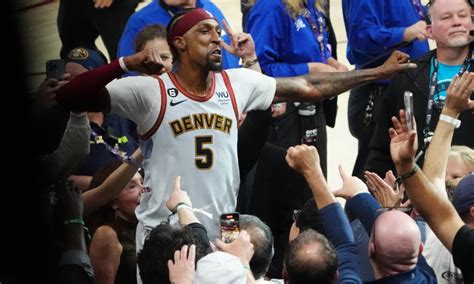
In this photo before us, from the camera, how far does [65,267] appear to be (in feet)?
17.0

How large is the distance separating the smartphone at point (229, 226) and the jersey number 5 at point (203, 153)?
22.7 inches

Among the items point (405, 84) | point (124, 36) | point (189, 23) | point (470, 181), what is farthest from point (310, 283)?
point (124, 36)

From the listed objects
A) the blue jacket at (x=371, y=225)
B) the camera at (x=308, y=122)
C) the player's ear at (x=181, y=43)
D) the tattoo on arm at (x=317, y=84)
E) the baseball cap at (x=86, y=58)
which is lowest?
the camera at (x=308, y=122)

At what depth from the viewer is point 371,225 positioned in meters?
5.32

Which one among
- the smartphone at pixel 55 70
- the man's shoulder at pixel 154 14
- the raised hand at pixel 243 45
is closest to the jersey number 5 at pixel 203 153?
the raised hand at pixel 243 45

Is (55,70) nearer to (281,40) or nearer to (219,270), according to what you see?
(219,270)

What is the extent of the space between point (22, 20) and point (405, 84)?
374 cm

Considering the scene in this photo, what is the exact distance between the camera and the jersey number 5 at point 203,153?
223 inches

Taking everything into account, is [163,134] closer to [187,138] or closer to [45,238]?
[187,138]

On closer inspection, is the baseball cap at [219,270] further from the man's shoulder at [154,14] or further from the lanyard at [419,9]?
the lanyard at [419,9]

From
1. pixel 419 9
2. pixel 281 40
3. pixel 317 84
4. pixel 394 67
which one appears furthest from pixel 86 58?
pixel 419 9

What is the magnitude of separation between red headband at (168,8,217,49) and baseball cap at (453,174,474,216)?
4.98 ft

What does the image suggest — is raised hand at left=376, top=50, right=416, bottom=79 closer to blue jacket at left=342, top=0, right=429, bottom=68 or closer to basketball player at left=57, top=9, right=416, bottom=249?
basketball player at left=57, top=9, right=416, bottom=249

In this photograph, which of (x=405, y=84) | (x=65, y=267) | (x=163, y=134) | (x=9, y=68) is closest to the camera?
(x=9, y=68)
